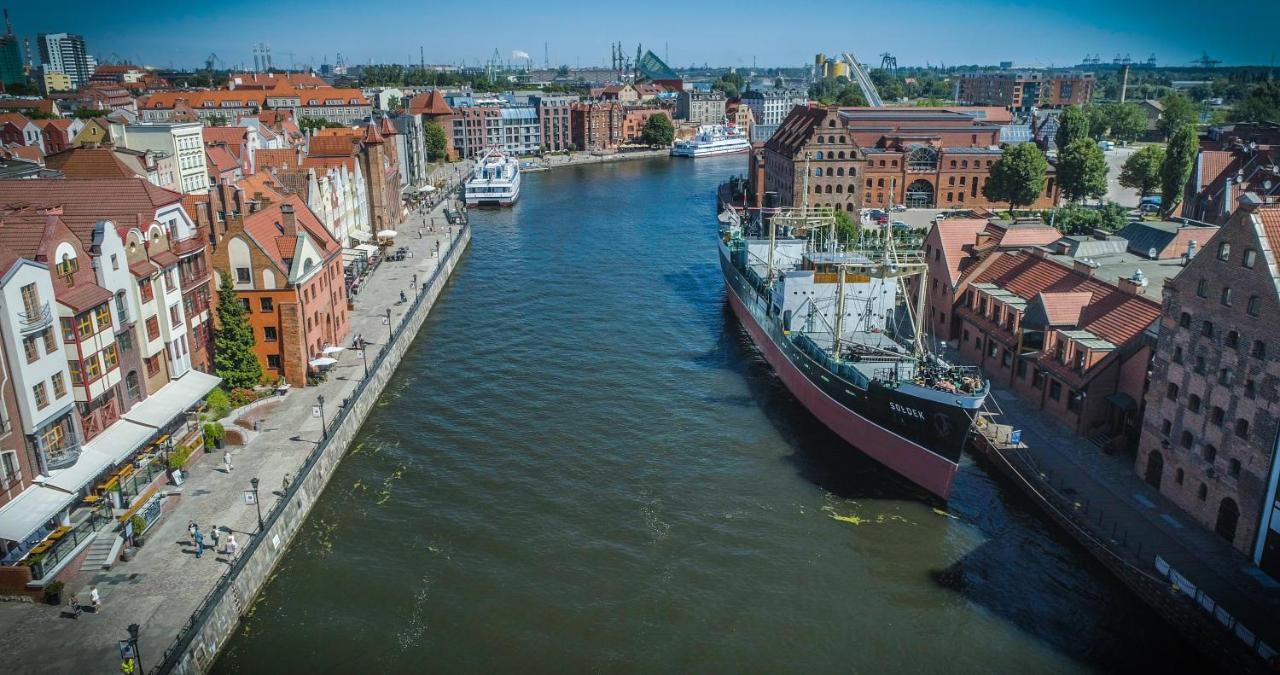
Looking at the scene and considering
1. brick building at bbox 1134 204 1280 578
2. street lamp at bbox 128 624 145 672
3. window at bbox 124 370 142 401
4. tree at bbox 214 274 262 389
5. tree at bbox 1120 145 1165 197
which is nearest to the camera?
street lamp at bbox 128 624 145 672

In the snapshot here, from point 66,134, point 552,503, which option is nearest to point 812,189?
point 552,503

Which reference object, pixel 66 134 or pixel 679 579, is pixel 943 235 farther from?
pixel 66 134

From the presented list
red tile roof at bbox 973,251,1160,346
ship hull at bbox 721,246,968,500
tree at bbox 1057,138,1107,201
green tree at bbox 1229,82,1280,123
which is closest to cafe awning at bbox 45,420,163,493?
ship hull at bbox 721,246,968,500

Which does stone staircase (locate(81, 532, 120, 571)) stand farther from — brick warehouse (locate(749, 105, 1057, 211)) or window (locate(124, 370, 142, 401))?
brick warehouse (locate(749, 105, 1057, 211))

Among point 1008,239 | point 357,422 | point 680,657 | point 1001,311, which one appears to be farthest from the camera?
point 1008,239

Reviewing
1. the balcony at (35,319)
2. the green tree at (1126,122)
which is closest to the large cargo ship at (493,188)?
the balcony at (35,319)
